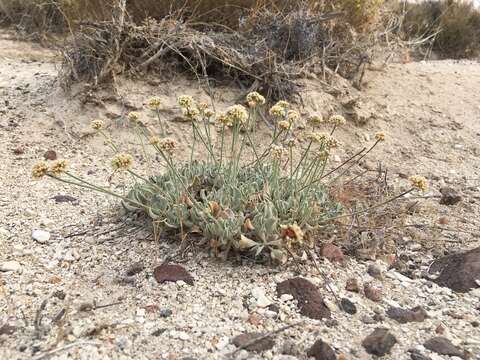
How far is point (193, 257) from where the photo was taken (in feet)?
8.41

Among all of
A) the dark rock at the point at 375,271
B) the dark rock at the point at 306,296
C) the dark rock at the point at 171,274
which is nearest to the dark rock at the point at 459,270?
the dark rock at the point at 375,271

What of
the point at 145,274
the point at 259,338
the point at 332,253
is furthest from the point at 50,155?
the point at 259,338

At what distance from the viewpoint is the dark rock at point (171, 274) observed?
2373mm

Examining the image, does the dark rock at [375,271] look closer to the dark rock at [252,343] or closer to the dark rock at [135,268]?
the dark rock at [252,343]

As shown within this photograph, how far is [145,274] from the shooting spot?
2.44m

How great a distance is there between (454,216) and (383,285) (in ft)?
3.97

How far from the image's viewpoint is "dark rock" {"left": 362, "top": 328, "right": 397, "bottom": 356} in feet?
6.40

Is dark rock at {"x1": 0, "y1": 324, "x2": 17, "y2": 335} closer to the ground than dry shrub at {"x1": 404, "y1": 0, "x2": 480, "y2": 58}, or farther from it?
closer to the ground

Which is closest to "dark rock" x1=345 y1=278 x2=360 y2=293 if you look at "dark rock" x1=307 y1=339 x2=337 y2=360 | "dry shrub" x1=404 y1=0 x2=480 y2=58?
"dark rock" x1=307 y1=339 x2=337 y2=360

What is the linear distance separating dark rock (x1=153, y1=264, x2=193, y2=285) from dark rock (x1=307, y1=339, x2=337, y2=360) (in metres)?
0.73

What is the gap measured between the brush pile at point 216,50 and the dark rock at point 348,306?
2559mm

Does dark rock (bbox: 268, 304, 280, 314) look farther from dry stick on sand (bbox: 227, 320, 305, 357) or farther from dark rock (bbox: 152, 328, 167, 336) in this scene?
dark rock (bbox: 152, 328, 167, 336)

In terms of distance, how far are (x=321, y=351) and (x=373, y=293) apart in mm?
608

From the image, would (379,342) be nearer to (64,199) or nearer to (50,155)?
(64,199)
